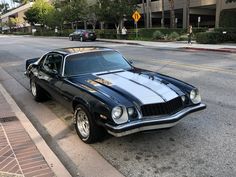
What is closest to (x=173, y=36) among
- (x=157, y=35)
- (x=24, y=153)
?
(x=157, y=35)

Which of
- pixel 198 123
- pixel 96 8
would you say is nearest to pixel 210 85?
pixel 198 123

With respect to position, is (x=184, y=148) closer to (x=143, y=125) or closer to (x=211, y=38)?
(x=143, y=125)

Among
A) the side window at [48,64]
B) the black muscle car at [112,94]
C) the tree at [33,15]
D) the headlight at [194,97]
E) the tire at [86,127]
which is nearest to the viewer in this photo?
the black muscle car at [112,94]

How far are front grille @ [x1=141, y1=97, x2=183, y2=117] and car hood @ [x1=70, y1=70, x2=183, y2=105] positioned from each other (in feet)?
0.19

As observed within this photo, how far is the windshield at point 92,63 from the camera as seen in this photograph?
20.3 ft

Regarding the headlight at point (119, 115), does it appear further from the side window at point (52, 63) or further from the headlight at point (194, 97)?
the side window at point (52, 63)

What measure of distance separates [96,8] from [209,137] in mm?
36684

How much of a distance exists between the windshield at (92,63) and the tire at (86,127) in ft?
3.42

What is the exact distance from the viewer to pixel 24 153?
471 centimetres

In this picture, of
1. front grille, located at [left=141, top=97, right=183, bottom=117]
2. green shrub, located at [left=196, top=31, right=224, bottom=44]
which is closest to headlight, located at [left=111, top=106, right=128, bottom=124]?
front grille, located at [left=141, top=97, right=183, bottom=117]

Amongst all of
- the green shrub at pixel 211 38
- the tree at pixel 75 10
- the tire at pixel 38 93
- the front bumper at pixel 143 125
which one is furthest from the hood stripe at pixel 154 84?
the tree at pixel 75 10

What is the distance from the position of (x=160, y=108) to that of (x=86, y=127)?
1.28 m

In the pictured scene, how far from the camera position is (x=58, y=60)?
260 inches

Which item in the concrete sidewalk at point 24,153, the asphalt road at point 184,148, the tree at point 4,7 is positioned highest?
the tree at point 4,7
